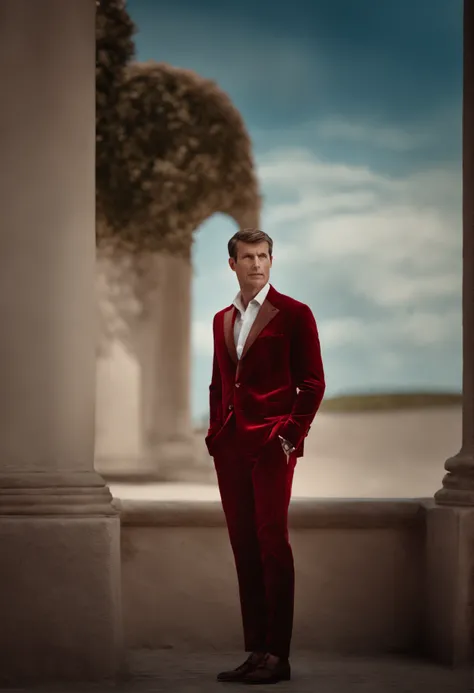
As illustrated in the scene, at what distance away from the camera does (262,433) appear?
5172mm

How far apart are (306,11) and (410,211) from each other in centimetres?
456

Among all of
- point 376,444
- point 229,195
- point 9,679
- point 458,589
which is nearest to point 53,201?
point 9,679

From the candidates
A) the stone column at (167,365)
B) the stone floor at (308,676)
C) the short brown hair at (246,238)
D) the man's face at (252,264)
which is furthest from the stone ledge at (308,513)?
the stone column at (167,365)

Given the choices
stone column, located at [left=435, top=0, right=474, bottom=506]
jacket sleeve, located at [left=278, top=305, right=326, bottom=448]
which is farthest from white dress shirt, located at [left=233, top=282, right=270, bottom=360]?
stone column, located at [left=435, top=0, right=474, bottom=506]

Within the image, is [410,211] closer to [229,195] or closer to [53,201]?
[229,195]

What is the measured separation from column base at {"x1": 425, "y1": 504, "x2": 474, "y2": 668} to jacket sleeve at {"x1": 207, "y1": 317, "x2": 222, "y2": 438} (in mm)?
1314

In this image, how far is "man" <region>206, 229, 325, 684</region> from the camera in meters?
5.17

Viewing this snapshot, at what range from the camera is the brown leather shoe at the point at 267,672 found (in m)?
5.20

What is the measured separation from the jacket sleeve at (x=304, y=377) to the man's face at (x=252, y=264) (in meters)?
0.22

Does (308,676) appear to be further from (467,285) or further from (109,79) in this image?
(109,79)

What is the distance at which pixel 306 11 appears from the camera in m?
21.6

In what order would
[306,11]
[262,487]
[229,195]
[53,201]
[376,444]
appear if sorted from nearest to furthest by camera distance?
[262,487], [53,201], [229,195], [376,444], [306,11]

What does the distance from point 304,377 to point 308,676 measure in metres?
1.37

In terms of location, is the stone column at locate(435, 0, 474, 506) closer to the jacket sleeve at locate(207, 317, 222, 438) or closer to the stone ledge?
the stone ledge
